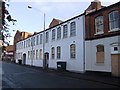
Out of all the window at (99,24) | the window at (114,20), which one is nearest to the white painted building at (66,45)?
the window at (99,24)

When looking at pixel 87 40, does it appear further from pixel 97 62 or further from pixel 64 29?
pixel 64 29

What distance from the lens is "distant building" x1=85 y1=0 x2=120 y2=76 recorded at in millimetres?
21781

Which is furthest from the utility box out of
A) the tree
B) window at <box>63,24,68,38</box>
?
Result: the tree

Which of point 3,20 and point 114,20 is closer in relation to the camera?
point 3,20

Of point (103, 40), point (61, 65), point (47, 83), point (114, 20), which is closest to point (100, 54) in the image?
point (103, 40)

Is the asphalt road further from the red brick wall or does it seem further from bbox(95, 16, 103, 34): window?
bbox(95, 16, 103, 34): window

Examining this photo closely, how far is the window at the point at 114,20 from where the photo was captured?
22036 mm

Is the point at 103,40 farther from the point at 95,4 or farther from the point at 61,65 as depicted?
the point at 61,65

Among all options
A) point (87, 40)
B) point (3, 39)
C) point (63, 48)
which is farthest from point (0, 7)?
point (63, 48)

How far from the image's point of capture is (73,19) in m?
29.7

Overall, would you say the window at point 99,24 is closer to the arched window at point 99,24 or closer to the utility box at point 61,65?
the arched window at point 99,24

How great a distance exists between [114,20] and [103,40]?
2.40 metres

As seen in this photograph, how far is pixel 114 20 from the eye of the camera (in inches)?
891

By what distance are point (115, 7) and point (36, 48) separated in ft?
82.8
